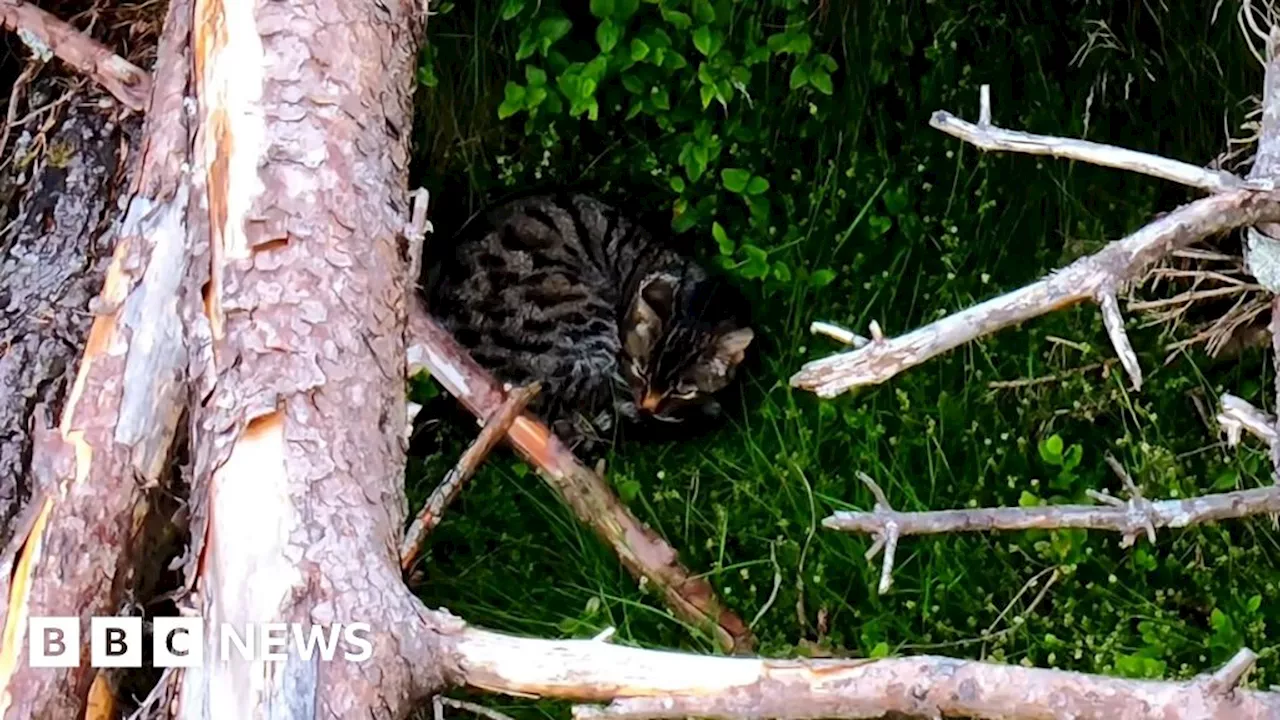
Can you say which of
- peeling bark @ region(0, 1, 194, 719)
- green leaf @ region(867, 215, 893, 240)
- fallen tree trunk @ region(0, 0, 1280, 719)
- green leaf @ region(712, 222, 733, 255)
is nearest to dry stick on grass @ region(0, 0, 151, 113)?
fallen tree trunk @ region(0, 0, 1280, 719)

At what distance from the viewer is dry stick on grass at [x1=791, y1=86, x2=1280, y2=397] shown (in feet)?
5.95

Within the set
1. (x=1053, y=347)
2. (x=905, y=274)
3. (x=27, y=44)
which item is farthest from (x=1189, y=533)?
(x=27, y=44)

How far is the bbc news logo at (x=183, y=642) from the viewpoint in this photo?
1.73m

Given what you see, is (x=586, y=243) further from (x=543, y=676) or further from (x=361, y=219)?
(x=543, y=676)

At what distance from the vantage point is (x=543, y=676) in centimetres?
178

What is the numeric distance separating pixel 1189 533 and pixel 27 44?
267cm

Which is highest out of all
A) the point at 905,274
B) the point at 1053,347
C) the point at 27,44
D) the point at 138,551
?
the point at 27,44

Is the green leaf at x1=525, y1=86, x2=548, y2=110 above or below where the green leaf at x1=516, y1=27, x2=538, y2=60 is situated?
below

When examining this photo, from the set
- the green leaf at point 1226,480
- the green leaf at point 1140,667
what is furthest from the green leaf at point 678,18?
the green leaf at point 1140,667

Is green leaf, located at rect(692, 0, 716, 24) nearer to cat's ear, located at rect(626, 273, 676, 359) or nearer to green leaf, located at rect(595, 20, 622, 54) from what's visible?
green leaf, located at rect(595, 20, 622, 54)

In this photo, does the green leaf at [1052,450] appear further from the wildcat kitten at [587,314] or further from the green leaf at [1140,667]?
the wildcat kitten at [587,314]

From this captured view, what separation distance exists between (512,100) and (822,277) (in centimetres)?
90

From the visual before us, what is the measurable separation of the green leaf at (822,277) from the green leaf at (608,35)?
2.54 ft

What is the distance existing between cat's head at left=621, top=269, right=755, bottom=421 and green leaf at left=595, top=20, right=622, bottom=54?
0.69 m
